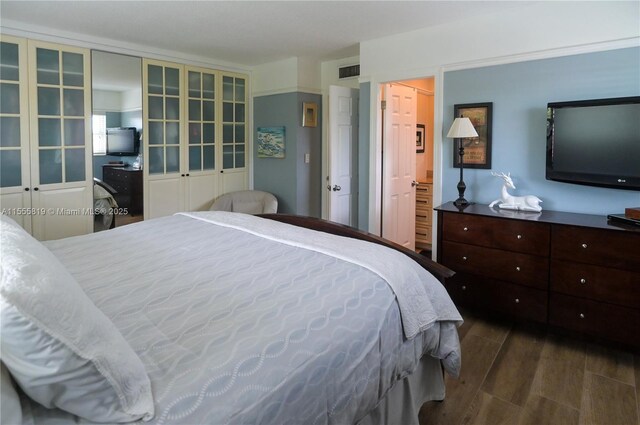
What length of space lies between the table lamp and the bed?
1.41m

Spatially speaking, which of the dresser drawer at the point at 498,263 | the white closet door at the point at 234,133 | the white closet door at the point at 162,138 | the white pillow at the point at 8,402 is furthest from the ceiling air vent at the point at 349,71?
the white pillow at the point at 8,402

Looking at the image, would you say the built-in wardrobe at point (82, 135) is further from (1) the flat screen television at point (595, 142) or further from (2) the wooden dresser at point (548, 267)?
(1) the flat screen television at point (595, 142)

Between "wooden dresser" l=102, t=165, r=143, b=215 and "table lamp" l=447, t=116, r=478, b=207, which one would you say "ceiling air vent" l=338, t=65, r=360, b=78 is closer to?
"table lamp" l=447, t=116, r=478, b=207

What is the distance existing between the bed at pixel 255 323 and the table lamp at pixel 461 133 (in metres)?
1.41

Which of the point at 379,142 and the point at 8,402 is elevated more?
the point at 379,142

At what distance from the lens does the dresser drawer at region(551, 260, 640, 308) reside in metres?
2.52

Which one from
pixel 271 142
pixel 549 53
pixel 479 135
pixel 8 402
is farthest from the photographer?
pixel 271 142

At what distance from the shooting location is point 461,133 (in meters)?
3.28

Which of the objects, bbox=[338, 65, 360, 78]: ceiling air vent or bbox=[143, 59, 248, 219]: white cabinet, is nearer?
bbox=[143, 59, 248, 219]: white cabinet

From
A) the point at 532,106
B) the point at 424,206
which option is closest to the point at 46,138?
the point at 424,206

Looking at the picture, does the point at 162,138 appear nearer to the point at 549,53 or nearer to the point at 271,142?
the point at 271,142

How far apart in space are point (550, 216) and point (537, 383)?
1144mm

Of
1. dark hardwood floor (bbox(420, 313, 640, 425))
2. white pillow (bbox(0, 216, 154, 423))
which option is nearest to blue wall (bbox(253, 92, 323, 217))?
dark hardwood floor (bbox(420, 313, 640, 425))

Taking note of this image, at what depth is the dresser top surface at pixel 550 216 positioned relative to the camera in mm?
2604
